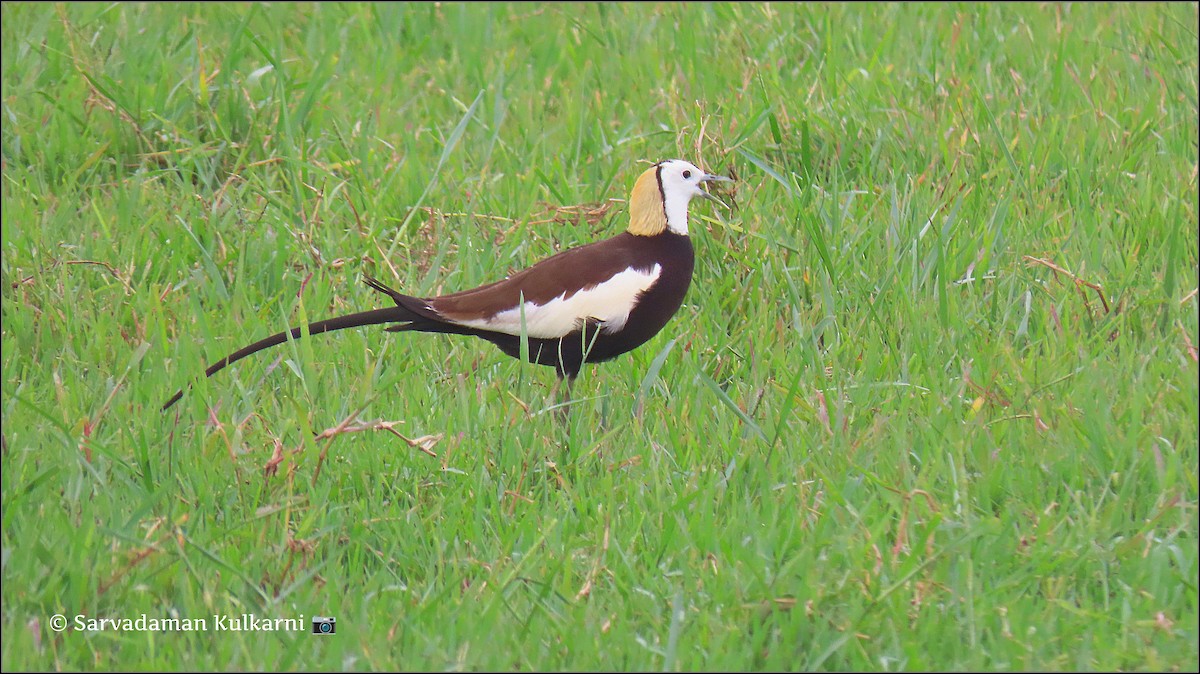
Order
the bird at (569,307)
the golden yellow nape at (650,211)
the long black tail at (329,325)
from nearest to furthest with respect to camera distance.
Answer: the long black tail at (329,325) < the bird at (569,307) < the golden yellow nape at (650,211)

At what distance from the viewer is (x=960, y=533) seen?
3213 mm

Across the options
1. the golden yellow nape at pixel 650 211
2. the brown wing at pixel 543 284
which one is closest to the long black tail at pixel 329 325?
the brown wing at pixel 543 284

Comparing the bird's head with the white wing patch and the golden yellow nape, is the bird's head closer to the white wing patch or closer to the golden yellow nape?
the golden yellow nape

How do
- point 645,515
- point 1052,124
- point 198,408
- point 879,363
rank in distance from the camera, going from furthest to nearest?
1. point 1052,124
2. point 879,363
3. point 198,408
4. point 645,515

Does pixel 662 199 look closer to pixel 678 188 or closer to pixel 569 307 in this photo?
pixel 678 188

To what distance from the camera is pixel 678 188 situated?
4.40 meters

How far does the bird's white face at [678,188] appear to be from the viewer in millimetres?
4352

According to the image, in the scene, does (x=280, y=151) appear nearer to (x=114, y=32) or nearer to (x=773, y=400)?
(x=114, y=32)

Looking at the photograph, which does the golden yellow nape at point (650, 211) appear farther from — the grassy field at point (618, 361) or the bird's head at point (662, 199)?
the grassy field at point (618, 361)

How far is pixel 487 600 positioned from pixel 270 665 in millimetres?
491

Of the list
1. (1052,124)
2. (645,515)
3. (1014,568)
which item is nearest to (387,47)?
(1052,124)

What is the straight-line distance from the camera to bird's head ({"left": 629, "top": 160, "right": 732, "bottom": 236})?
433cm

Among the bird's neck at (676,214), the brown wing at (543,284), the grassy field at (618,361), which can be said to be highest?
the bird's neck at (676,214)

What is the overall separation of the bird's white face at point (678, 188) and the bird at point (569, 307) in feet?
0.32
